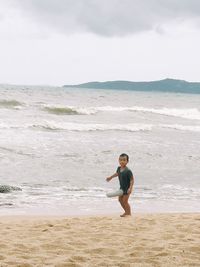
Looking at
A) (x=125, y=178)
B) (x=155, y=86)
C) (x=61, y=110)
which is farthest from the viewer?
(x=155, y=86)

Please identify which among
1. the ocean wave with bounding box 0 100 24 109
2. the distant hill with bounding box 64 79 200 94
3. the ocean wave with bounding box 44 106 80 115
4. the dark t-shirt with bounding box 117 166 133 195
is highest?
the distant hill with bounding box 64 79 200 94

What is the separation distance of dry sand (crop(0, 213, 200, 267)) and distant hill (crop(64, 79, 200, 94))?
14566 centimetres

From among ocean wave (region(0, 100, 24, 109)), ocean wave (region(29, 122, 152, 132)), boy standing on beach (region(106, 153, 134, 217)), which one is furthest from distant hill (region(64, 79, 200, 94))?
boy standing on beach (region(106, 153, 134, 217))

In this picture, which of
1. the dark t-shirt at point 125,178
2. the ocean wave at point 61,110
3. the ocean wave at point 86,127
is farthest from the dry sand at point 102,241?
the ocean wave at point 61,110

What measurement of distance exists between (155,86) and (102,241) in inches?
6006

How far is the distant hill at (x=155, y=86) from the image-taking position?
154 m

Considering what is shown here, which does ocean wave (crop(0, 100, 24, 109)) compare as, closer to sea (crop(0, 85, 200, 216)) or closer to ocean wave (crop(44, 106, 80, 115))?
ocean wave (crop(44, 106, 80, 115))

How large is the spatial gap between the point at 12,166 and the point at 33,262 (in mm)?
9524

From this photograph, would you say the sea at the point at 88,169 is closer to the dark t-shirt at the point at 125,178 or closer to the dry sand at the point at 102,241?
the dark t-shirt at the point at 125,178

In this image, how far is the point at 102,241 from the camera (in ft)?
20.8

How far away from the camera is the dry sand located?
534 centimetres

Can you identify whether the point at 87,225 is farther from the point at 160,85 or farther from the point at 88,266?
the point at 160,85

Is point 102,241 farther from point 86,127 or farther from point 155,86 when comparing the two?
point 155,86

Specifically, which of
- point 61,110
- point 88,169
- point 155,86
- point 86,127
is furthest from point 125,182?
point 155,86
